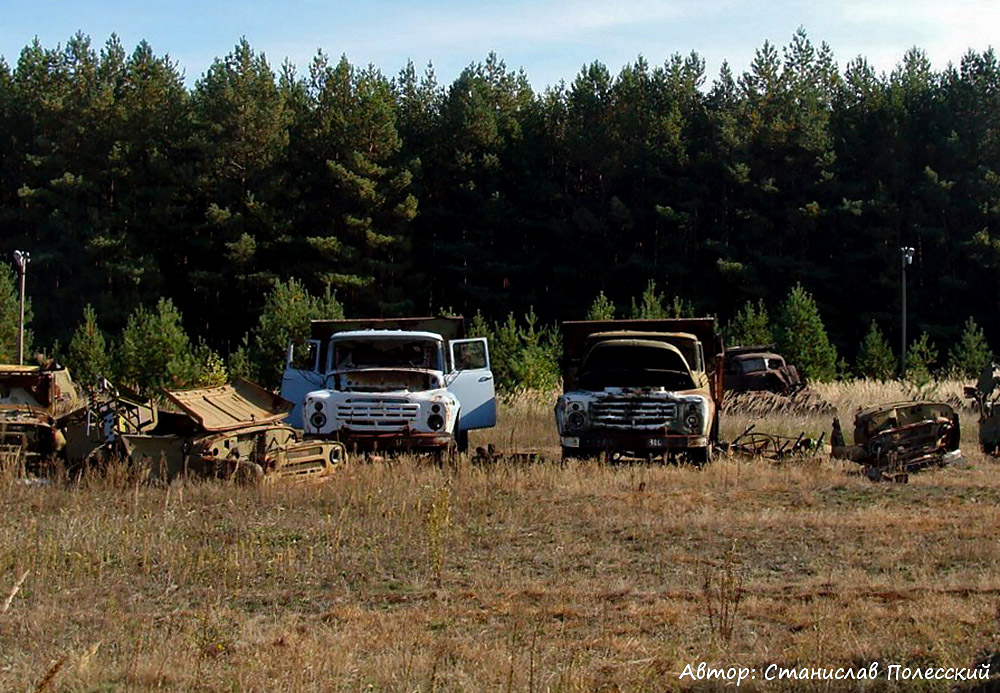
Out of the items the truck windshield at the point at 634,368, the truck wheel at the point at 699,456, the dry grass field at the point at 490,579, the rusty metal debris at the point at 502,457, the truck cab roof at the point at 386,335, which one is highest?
the truck cab roof at the point at 386,335

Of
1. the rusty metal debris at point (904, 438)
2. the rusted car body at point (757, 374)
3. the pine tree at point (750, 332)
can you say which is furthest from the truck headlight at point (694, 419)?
the pine tree at point (750, 332)

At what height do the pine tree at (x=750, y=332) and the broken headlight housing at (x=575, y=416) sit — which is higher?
the pine tree at (x=750, y=332)

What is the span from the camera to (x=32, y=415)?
1560cm

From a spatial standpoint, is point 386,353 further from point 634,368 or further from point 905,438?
point 905,438

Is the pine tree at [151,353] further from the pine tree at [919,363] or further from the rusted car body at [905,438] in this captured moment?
the rusted car body at [905,438]

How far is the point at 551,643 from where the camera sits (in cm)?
750

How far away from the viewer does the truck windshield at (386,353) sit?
723 inches

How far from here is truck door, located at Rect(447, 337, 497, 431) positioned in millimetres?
18344

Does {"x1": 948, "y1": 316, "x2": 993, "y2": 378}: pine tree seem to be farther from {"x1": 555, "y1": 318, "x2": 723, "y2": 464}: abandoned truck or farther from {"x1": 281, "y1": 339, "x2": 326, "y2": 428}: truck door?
{"x1": 281, "y1": 339, "x2": 326, "y2": 428}: truck door

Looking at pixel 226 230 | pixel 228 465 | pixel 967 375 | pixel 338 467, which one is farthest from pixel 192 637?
pixel 226 230

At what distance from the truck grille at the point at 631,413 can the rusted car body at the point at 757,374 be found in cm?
1199

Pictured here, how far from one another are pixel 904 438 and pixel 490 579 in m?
8.63

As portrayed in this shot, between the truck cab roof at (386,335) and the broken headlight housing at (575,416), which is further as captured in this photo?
the truck cab roof at (386,335)

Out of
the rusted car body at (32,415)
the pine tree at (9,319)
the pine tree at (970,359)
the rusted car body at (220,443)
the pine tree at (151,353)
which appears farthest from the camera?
the pine tree at (9,319)
